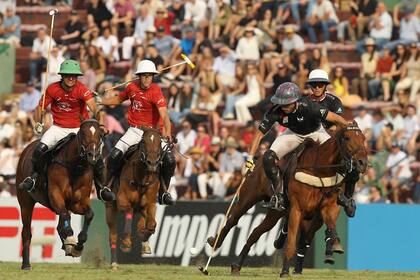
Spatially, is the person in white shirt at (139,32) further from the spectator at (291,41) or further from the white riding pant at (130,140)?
the white riding pant at (130,140)

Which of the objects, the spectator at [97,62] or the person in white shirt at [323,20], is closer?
the person in white shirt at [323,20]

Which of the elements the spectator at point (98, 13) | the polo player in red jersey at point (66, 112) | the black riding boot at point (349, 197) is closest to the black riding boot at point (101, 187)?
the polo player in red jersey at point (66, 112)

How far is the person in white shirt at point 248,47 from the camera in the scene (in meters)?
30.7

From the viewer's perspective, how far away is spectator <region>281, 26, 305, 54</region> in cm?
3072

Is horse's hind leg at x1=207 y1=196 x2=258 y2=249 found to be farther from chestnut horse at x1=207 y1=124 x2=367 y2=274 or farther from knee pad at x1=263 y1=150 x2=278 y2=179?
knee pad at x1=263 y1=150 x2=278 y2=179

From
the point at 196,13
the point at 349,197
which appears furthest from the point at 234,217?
the point at 196,13

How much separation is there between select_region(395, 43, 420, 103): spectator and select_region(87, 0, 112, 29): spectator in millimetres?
7461

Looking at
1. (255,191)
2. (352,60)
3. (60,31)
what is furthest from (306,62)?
(255,191)

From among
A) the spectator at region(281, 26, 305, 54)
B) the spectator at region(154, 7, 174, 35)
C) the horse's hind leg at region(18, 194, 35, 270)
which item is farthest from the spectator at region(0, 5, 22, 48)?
the horse's hind leg at region(18, 194, 35, 270)

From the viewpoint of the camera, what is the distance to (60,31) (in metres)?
34.4

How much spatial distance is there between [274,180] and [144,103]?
11.0 ft

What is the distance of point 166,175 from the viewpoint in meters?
21.3

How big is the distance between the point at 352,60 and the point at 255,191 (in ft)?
37.4

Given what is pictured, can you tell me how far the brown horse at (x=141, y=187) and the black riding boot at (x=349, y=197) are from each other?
327 cm
